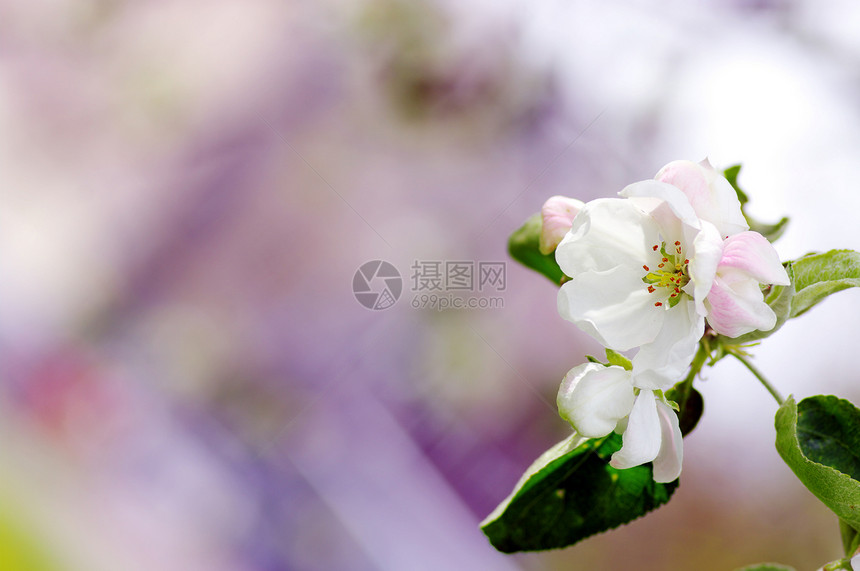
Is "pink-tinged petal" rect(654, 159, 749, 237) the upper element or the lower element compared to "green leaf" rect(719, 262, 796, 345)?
upper

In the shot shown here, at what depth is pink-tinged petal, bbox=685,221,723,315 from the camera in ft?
0.67

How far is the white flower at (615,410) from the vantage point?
A: 21cm

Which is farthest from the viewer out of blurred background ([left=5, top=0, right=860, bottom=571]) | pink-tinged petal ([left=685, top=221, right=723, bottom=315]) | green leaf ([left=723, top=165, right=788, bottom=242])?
blurred background ([left=5, top=0, right=860, bottom=571])

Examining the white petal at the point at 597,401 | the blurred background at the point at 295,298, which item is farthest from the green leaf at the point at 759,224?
the blurred background at the point at 295,298

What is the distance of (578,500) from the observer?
0.30 meters

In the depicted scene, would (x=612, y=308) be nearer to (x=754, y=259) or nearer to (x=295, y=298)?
(x=754, y=259)

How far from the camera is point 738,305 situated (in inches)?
8.1

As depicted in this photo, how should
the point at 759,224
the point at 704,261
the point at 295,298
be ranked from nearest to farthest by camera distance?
the point at 704,261
the point at 759,224
the point at 295,298

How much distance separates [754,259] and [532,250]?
153mm

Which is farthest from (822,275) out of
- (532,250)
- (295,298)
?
(295,298)

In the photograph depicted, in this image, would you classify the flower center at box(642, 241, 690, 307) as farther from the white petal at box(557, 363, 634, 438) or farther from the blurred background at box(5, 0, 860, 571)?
the blurred background at box(5, 0, 860, 571)

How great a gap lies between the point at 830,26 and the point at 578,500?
2.45ft

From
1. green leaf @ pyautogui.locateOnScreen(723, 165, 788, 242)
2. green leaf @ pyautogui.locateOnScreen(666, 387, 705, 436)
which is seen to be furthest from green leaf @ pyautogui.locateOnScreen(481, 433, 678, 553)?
green leaf @ pyautogui.locateOnScreen(723, 165, 788, 242)

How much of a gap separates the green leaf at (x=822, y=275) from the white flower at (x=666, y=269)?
0.05m
